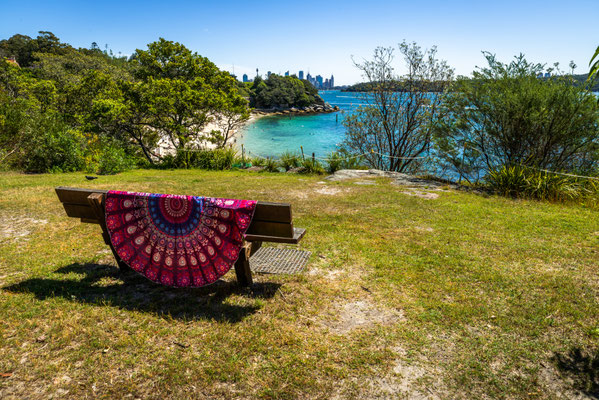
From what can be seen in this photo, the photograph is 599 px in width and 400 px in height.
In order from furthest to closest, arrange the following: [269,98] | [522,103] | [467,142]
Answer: [269,98] < [467,142] < [522,103]

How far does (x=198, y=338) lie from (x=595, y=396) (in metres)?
3.26

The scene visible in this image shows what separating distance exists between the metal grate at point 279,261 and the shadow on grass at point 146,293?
1.42 feet

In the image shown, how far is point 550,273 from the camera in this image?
15.9ft

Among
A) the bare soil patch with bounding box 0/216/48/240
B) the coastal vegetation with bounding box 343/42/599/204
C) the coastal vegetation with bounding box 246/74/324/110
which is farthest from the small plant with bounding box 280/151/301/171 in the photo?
the coastal vegetation with bounding box 246/74/324/110

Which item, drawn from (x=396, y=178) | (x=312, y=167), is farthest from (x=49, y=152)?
(x=396, y=178)

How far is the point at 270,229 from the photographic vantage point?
382 cm

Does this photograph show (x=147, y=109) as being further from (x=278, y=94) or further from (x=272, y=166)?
(x=278, y=94)

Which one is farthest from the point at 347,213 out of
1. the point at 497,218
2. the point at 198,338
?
the point at 198,338

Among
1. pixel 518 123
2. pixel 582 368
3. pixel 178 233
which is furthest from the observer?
pixel 518 123

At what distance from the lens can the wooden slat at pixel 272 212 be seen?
368cm

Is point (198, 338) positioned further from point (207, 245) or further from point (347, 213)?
point (347, 213)

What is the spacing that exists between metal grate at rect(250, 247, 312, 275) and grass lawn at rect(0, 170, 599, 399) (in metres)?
0.17

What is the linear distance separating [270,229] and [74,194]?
7.94 ft

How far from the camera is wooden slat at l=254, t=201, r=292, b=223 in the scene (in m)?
3.68
